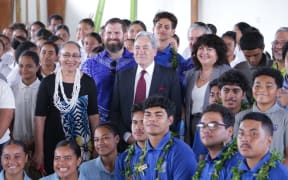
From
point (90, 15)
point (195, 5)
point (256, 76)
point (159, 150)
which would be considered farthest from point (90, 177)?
point (90, 15)

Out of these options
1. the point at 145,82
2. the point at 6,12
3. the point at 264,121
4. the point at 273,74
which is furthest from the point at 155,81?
the point at 6,12

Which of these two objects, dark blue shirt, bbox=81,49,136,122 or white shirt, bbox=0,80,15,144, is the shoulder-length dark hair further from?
white shirt, bbox=0,80,15,144

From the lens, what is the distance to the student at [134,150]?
3.92m

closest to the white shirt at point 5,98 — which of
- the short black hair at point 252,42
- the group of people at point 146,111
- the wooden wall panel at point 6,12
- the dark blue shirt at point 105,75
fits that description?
the group of people at point 146,111

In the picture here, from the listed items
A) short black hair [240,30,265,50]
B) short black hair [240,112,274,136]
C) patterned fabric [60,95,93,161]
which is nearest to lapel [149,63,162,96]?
patterned fabric [60,95,93,161]

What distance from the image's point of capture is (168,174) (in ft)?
12.2

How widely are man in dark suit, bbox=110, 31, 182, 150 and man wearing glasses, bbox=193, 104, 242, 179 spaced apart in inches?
32.0

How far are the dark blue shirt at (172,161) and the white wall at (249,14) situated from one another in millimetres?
4810

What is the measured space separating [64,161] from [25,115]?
0.65 metres

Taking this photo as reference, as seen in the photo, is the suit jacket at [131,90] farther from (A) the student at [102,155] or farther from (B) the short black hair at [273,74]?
(B) the short black hair at [273,74]

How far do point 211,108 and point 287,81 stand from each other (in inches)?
28.4

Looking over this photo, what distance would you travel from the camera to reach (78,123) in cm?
442

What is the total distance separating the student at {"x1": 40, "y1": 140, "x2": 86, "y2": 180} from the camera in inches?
164

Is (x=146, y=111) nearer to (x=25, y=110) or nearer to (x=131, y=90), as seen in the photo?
(x=131, y=90)
